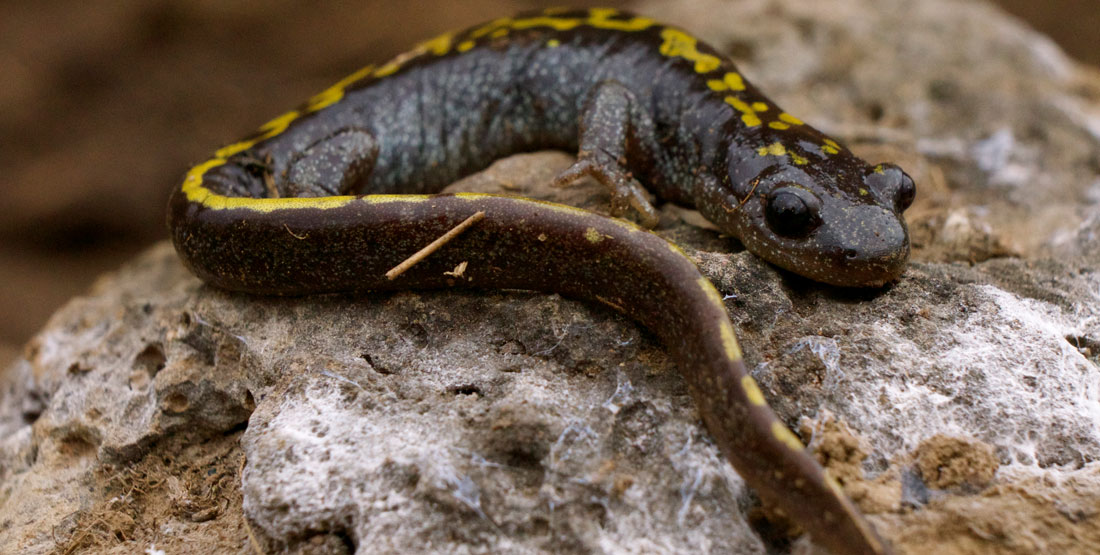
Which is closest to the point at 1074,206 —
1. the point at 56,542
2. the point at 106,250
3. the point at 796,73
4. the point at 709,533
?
the point at 796,73

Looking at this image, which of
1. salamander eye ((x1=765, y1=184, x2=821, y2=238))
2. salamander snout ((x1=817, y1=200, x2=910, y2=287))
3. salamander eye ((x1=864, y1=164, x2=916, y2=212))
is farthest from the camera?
salamander eye ((x1=864, y1=164, x2=916, y2=212))

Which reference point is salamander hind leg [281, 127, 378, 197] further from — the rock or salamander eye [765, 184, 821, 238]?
salamander eye [765, 184, 821, 238]

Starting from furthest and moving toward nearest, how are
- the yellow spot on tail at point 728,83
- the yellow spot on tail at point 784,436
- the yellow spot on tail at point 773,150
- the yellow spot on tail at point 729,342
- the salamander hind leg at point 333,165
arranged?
the yellow spot on tail at point 728,83 → the salamander hind leg at point 333,165 → the yellow spot on tail at point 773,150 → the yellow spot on tail at point 729,342 → the yellow spot on tail at point 784,436

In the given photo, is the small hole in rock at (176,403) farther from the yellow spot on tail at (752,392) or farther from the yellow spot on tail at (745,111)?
the yellow spot on tail at (745,111)

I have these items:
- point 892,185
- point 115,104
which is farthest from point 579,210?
point 115,104

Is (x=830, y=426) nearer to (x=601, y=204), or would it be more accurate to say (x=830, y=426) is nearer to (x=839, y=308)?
(x=839, y=308)

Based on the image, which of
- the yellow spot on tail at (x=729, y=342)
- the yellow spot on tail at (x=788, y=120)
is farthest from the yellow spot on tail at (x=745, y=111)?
the yellow spot on tail at (x=729, y=342)

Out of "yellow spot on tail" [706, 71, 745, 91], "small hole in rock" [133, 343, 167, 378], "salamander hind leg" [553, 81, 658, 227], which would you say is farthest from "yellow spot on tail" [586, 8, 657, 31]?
"small hole in rock" [133, 343, 167, 378]
